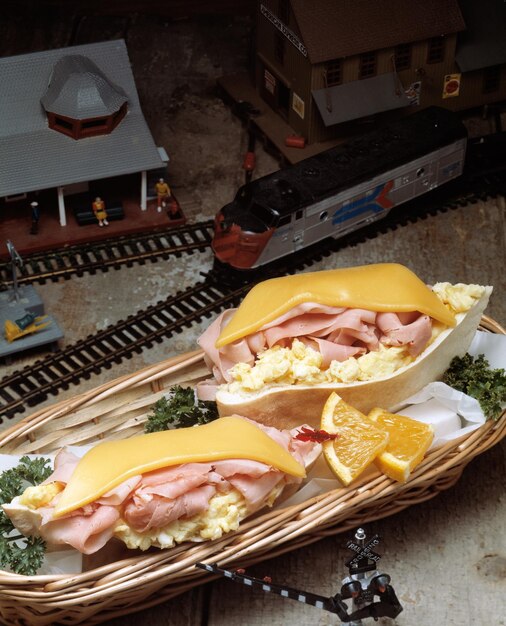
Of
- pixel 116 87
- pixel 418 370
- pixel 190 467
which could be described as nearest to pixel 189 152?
pixel 116 87

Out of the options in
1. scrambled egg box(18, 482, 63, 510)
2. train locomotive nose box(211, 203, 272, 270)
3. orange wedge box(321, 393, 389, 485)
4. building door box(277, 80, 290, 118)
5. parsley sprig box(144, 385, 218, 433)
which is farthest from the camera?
building door box(277, 80, 290, 118)

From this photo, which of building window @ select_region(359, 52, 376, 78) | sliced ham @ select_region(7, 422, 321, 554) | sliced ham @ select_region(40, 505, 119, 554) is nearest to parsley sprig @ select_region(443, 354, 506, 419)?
sliced ham @ select_region(7, 422, 321, 554)

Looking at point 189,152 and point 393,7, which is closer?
point 393,7

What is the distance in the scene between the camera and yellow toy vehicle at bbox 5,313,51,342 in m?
6.61

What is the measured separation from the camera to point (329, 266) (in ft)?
24.3

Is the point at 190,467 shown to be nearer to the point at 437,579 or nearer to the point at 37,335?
the point at 437,579

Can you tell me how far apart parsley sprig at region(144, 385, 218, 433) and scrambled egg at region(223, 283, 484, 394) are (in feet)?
0.88

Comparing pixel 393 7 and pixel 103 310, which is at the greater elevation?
pixel 393 7

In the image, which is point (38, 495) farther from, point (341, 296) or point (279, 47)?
point (279, 47)

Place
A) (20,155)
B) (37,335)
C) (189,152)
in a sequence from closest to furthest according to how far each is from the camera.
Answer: (37,335) → (20,155) → (189,152)

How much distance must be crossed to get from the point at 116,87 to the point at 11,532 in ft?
11.8

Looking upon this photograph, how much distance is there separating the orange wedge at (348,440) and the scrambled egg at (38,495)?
1174 mm

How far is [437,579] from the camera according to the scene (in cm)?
528

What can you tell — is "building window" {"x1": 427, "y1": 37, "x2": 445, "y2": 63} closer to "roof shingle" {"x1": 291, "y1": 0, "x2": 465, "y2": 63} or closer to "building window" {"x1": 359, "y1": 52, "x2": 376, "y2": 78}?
"roof shingle" {"x1": 291, "y1": 0, "x2": 465, "y2": 63}
